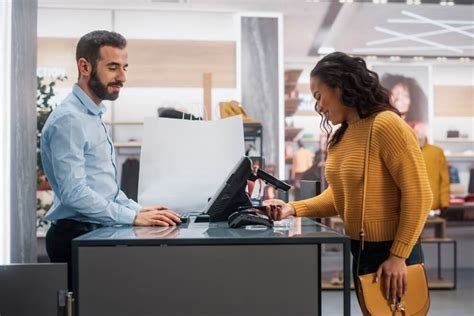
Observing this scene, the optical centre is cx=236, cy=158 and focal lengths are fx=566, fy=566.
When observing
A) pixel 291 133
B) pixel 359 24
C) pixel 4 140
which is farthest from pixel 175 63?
pixel 4 140

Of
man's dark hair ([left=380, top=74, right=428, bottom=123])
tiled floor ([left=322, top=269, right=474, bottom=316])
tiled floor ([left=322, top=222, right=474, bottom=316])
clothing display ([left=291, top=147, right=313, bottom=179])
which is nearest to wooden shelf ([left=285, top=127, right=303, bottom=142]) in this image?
clothing display ([left=291, top=147, right=313, bottom=179])

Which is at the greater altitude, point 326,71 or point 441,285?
point 326,71

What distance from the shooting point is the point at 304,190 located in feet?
8.21

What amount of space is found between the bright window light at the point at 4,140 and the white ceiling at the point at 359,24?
11.9 feet

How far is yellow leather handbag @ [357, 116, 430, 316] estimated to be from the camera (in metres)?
1.69

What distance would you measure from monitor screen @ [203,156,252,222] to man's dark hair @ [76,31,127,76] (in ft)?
2.07

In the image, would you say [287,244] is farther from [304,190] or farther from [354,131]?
[304,190]

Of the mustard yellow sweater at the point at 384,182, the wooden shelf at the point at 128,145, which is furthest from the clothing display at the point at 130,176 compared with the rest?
the mustard yellow sweater at the point at 384,182

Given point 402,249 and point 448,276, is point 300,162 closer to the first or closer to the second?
point 448,276

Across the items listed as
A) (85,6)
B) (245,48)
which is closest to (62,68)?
(85,6)

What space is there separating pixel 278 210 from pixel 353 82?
548mm

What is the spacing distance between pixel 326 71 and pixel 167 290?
826mm

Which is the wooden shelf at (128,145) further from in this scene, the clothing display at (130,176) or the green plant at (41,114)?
the green plant at (41,114)

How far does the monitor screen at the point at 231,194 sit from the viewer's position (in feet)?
5.89
